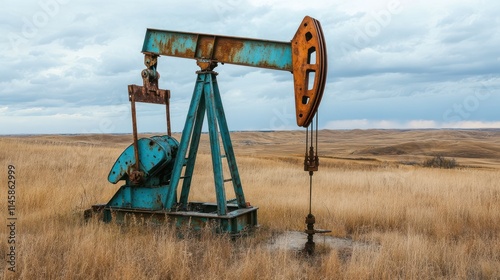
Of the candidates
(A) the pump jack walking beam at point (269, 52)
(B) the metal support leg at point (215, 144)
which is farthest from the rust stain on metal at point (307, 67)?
(B) the metal support leg at point (215, 144)

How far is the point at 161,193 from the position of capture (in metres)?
5.76

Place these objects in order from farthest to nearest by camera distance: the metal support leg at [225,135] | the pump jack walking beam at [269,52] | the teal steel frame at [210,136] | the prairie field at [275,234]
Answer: the metal support leg at [225,135] < the teal steel frame at [210,136] < the pump jack walking beam at [269,52] < the prairie field at [275,234]

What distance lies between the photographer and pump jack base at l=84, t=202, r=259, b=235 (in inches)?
206

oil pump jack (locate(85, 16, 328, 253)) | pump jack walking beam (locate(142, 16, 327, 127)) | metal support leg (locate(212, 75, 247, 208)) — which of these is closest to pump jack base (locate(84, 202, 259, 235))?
oil pump jack (locate(85, 16, 328, 253))

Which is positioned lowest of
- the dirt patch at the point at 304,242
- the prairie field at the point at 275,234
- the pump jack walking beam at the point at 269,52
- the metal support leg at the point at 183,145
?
the dirt patch at the point at 304,242

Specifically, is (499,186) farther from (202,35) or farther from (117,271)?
(117,271)

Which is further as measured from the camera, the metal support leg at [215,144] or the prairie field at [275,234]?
the metal support leg at [215,144]

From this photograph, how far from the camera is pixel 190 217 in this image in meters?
5.31

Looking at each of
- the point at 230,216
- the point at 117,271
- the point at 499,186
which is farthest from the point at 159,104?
the point at 499,186

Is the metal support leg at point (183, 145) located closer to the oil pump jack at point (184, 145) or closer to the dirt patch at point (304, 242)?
the oil pump jack at point (184, 145)

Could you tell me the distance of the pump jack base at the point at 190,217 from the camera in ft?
17.1

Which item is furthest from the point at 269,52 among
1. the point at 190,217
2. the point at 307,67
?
the point at 190,217

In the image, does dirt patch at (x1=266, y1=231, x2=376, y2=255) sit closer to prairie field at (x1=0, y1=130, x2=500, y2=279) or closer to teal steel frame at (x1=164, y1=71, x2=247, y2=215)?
prairie field at (x1=0, y1=130, x2=500, y2=279)

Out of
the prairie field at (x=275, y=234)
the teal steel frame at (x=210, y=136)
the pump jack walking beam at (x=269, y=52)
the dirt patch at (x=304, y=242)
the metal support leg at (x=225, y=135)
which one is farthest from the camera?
the metal support leg at (x=225, y=135)
